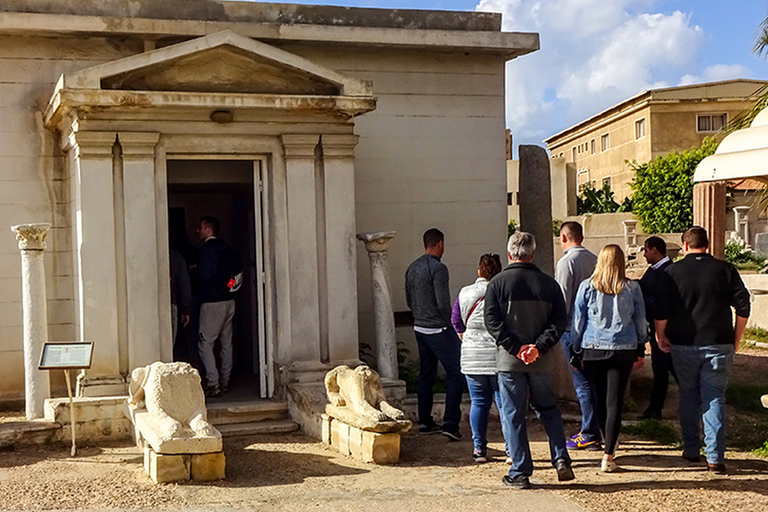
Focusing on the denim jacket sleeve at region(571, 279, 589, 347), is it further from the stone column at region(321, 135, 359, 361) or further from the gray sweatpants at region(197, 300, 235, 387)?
the gray sweatpants at region(197, 300, 235, 387)

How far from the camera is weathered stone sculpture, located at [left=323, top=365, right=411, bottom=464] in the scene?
7.55 metres

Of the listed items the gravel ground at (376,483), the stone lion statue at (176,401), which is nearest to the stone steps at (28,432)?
the gravel ground at (376,483)

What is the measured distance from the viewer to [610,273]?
7.27 m

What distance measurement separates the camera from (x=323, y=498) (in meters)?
6.61

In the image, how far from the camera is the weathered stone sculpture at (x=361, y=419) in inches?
297

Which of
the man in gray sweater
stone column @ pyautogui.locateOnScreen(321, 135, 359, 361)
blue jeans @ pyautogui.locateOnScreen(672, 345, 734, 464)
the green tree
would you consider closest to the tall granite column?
stone column @ pyautogui.locateOnScreen(321, 135, 359, 361)

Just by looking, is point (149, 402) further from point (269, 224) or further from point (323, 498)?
point (269, 224)

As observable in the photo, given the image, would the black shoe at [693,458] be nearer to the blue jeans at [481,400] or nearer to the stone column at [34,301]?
the blue jeans at [481,400]

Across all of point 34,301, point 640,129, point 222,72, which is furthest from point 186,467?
point 640,129

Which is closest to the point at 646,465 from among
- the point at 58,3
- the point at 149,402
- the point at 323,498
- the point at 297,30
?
the point at 323,498

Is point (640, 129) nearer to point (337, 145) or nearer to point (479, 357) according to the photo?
point (337, 145)

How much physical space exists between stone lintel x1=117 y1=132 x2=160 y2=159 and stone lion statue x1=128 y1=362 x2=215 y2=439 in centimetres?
225

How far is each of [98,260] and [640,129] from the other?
43994mm

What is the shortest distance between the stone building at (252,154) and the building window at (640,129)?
39.2 m
